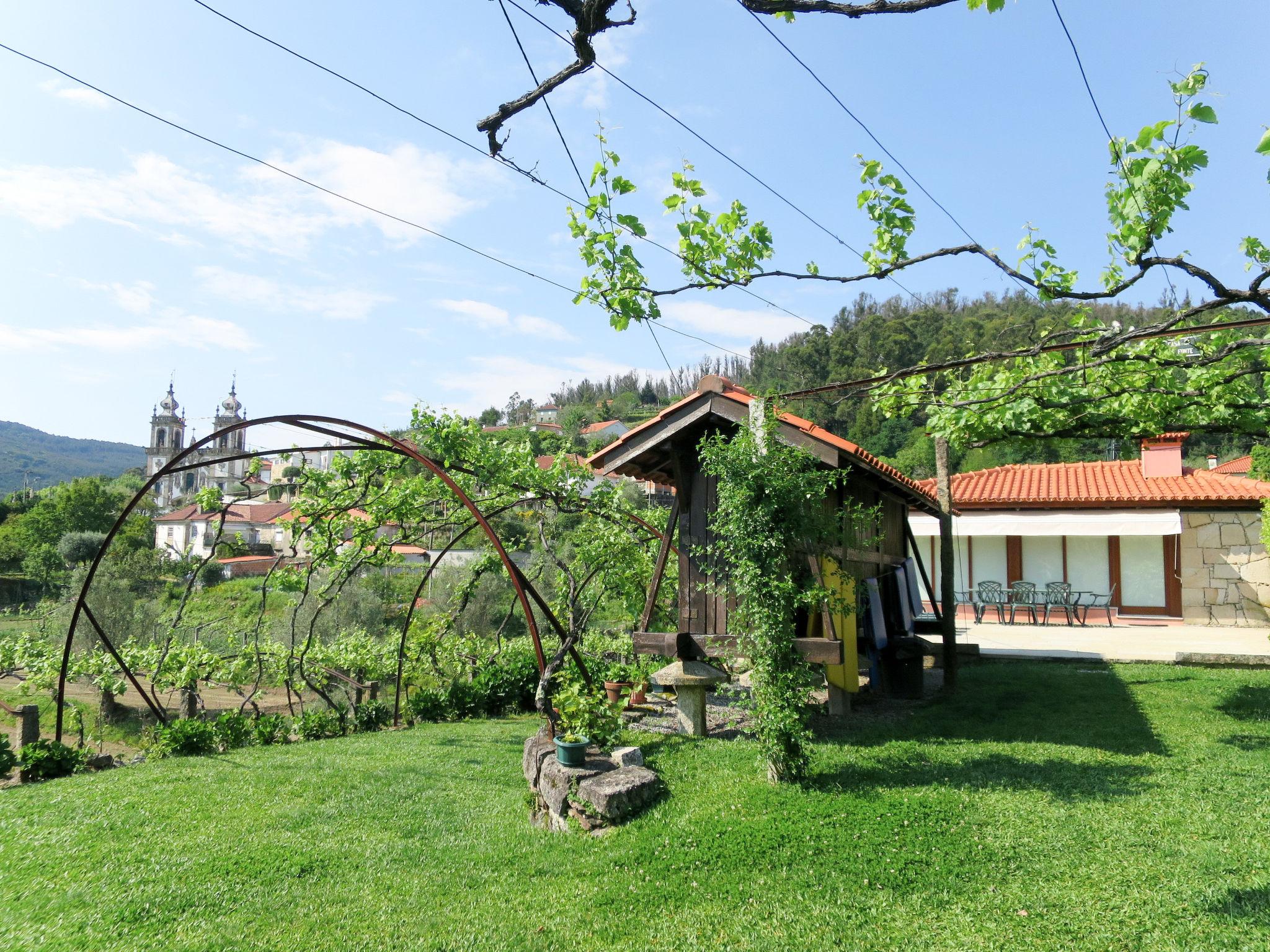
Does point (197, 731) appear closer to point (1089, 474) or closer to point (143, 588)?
point (1089, 474)

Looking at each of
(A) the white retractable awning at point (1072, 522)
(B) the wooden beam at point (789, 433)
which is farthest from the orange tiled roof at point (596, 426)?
(B) the wooden beam at point (789, 433)

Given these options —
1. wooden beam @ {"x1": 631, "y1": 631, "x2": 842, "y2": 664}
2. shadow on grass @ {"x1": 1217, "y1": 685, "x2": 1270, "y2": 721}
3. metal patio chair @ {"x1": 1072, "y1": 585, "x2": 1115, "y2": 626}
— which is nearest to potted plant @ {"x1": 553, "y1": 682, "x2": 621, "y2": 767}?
wooden beam @ {"x1": 631, "y1": 631, "x2": 842, "y2": 664}

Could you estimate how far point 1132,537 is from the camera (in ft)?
61.5

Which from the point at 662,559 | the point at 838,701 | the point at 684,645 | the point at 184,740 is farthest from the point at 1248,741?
the point at 184,740

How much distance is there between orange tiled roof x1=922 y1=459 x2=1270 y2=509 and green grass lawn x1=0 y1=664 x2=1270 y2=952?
12.0m

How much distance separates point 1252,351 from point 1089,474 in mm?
14840

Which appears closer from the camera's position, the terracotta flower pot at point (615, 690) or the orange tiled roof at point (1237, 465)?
the terracotta flower pot at point (615, 690)

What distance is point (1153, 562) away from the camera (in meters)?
18.6

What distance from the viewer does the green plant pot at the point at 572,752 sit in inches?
244

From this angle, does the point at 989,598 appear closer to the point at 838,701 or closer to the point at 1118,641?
the point at 1118,641

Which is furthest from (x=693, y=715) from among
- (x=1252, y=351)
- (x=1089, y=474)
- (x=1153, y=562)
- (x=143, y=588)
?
(x=143, y=588)

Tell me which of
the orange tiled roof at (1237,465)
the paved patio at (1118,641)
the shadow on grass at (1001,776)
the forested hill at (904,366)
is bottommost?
the shadow on grass at (1001,776)

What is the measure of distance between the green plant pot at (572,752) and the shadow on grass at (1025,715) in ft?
8.61

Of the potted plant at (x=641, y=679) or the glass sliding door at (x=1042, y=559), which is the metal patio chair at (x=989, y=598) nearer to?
the glass sliding door at (x=1042, y=559)
